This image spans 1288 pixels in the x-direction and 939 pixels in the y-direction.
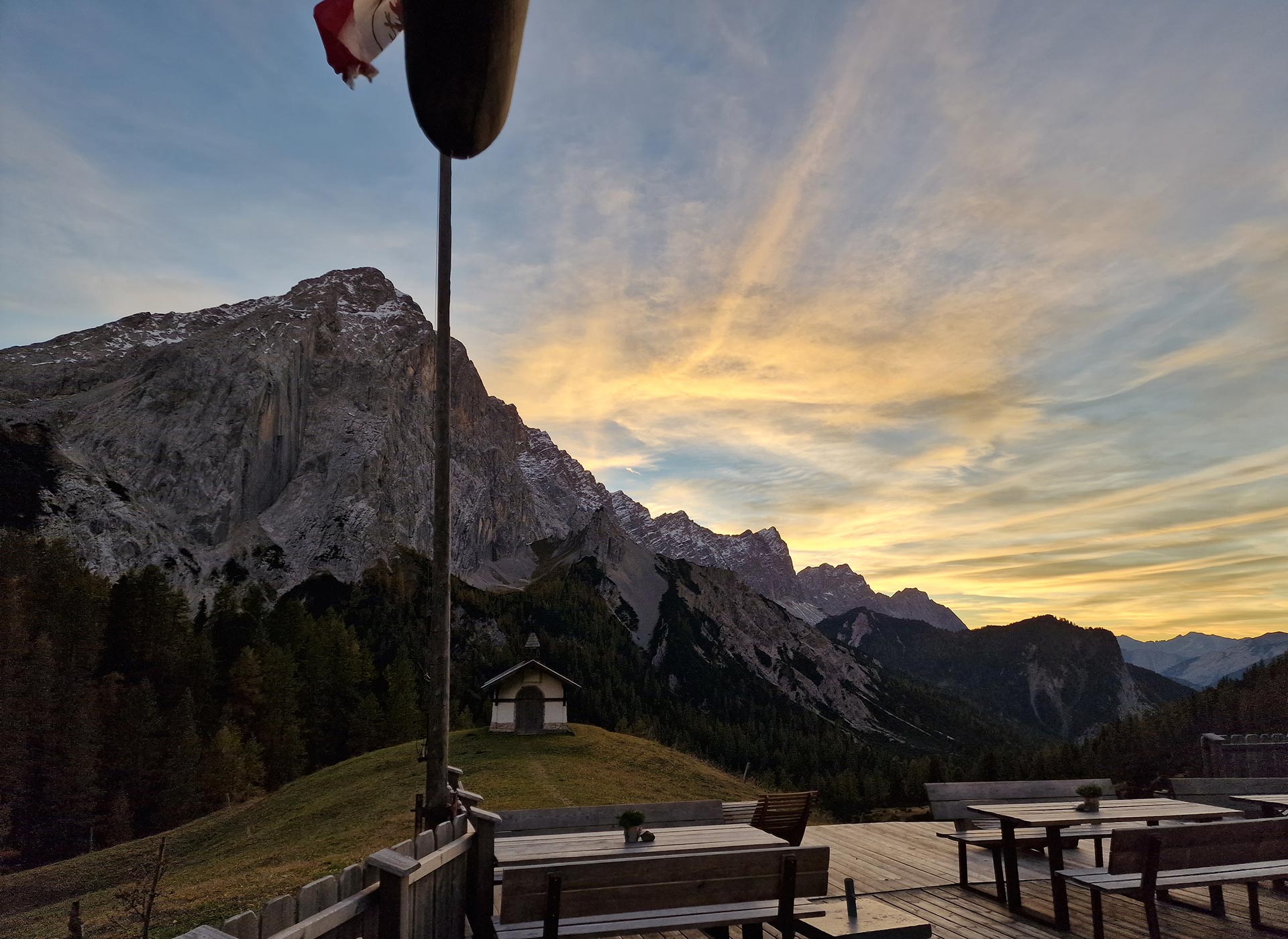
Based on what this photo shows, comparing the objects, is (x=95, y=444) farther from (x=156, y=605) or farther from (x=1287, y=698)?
(x=1287, y=698)

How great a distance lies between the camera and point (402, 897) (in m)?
5.60

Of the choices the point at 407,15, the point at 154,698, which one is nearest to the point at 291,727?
the point at 154,698

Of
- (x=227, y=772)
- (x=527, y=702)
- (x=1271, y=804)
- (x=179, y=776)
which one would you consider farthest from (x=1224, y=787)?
(x=179, y=776)

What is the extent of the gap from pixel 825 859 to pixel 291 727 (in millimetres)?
70014

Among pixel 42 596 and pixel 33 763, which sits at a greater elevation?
pixel 42 596

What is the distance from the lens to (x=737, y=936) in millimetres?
8555

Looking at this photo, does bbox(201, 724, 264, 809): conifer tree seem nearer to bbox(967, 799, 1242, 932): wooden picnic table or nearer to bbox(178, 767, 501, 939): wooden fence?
bbox(178, 767, 501, 939): wooden fence

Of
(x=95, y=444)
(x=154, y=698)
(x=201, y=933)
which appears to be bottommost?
(x=154, y=698)

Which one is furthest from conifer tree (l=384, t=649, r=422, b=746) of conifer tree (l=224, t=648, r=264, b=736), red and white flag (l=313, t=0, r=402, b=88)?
red and white flag (l=313, t=0, r=402, b=88)

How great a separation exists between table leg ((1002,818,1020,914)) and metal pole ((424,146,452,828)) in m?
7.35

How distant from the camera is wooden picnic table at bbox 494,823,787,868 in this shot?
24.3 feet

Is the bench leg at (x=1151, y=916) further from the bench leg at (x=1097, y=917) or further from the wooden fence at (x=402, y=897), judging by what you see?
the wooden fence at (x=402, y=897)

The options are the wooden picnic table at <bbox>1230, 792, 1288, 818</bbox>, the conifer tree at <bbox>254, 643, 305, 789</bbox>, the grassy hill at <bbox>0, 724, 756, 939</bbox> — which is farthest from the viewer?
the conifer tree at <bbox>254, 643, 305, 789</bbox>

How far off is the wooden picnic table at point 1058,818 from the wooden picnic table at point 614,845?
144 inches
